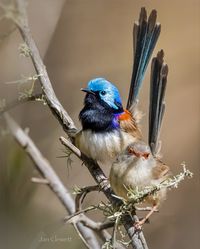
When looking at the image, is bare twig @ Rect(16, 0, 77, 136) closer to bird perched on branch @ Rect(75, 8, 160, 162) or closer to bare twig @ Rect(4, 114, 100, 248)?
bare twig @ Rect(4, 114, 100, 248)

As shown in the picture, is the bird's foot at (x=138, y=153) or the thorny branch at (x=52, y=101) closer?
the thorny branch at (x=52, y=101)

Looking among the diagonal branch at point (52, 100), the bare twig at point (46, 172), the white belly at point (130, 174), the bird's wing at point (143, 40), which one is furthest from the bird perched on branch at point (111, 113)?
the diagonal branch at point (52, 100)

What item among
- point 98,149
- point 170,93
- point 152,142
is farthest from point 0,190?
point 170,93

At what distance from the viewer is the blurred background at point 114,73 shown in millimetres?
3284

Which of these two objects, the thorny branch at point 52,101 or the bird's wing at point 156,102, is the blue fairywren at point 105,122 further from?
the thorny branch at point 52,101

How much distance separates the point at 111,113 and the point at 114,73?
6.10ft

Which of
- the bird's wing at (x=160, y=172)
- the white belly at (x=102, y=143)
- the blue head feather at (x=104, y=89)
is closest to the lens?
the bird's wing at (x=160, y=172)

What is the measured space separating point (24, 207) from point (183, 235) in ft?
9.55

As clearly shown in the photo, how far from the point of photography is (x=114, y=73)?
480 cm

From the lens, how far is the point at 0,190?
6.01 feet

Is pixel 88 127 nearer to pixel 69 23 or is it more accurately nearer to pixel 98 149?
pixel 98 149

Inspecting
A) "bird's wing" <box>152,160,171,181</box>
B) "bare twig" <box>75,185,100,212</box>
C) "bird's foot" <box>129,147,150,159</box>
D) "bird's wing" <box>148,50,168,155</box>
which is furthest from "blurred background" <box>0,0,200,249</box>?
"bare twig" <box>75,185,100,212</box>

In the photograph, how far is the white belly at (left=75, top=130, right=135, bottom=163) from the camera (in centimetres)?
268

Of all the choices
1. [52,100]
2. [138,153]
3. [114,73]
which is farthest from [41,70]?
[114,73]
